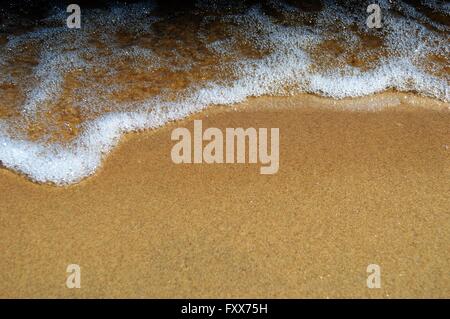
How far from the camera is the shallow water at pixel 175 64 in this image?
2225 millimetres

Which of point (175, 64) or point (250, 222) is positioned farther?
point (175, 64)

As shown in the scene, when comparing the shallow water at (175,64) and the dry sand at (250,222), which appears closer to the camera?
the dry sand at (250,222)

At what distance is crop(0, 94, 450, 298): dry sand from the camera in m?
1.59

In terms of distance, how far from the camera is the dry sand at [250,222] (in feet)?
5.23

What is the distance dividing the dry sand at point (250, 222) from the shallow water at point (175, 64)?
0.71ft

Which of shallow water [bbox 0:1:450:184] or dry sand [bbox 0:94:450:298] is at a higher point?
shallow water [bbox 0:1:450:184]

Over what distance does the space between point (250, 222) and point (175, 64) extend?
118cm

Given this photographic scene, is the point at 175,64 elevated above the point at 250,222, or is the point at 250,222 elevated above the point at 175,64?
the point at 175,64

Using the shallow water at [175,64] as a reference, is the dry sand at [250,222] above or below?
below

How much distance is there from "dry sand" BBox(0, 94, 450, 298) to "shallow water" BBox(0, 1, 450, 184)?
0.71ft

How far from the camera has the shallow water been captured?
2.22 m

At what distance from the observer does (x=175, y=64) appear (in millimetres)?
2639

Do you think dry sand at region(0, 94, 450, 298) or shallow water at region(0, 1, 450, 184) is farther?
shallow water at region(0, 1, 450, 184)

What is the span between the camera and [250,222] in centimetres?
177
